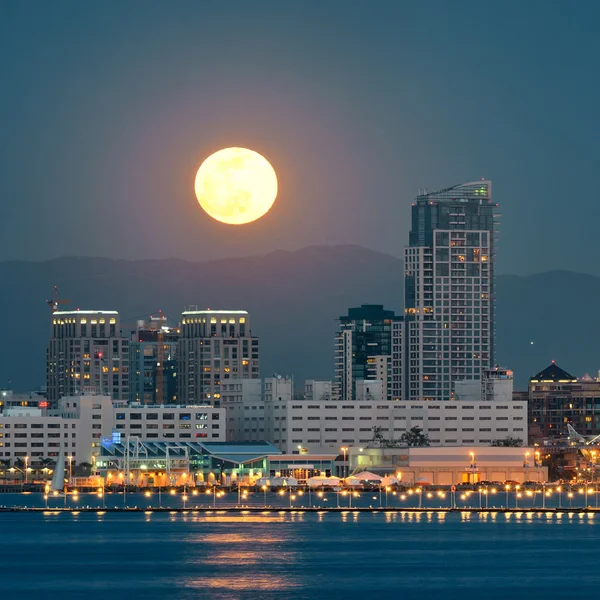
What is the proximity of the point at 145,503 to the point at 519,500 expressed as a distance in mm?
39622

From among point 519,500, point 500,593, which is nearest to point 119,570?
point 500,593

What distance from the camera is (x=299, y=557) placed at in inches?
4675

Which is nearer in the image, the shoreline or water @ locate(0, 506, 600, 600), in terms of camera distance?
water @ locate(0, 506, 600, 600)

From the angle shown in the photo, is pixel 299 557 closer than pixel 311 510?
Yes

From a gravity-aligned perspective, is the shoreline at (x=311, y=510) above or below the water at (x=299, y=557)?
above

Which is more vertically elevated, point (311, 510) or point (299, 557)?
point (311, 510)

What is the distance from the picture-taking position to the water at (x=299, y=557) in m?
103

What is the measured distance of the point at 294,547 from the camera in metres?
125

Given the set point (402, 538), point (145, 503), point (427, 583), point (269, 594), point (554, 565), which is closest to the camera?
point (269, 594)

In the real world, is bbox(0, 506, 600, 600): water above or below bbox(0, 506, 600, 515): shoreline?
below

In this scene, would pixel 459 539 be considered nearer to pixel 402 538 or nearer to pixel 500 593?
pixel 402 538

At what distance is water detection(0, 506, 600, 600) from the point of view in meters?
103

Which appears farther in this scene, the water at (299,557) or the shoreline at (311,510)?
the shoreline at (311,510)

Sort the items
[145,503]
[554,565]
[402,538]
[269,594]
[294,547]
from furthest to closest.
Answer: [145,503]
[402,538]
[294,547]
[554,565]
[269,594]
